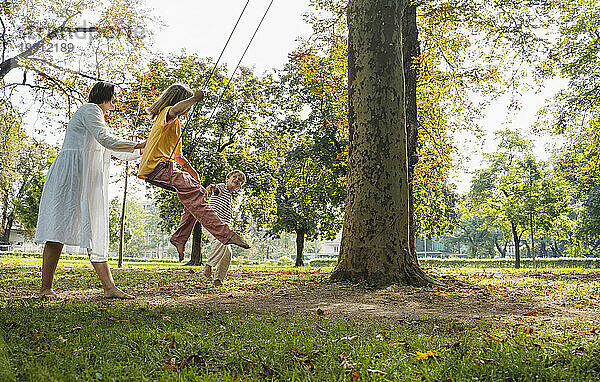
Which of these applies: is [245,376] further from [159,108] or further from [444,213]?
[444,213]

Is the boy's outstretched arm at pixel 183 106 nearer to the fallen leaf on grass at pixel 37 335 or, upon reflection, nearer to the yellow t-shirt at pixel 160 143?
the yellow t-shirt at pixel 160 143

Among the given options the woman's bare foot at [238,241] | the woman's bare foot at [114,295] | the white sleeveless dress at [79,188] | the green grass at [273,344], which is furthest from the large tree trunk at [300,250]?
the green grass at [273,344]

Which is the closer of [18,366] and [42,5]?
[18,366]

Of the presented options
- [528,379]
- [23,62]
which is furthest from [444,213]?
[528,379]

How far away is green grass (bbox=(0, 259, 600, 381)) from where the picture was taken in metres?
2.83

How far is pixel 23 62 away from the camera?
1673 centimetres

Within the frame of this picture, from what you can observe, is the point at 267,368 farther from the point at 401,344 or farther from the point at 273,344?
the point at 401,344

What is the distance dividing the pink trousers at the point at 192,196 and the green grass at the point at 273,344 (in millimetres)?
909

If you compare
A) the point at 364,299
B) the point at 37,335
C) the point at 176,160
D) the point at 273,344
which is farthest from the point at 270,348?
the point at 364,299

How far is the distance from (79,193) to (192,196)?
1240 millimetres

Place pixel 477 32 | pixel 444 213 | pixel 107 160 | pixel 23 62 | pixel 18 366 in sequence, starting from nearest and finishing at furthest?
1. pixel 18 366
2. pixel 107 160
3. pixel 477 32
4. pixel 23 62
5. pixel 444 213

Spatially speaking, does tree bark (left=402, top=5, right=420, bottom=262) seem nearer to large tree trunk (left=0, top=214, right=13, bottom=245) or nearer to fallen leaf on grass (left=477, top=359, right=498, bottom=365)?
fallen leaf on grass (left=477, top=359, right=498, bottom=365)

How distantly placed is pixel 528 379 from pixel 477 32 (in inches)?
524

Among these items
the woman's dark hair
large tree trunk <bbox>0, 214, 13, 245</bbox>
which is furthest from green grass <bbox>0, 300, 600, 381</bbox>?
large tree trunk <bbox>0, 214, 13, 245</bbox>
